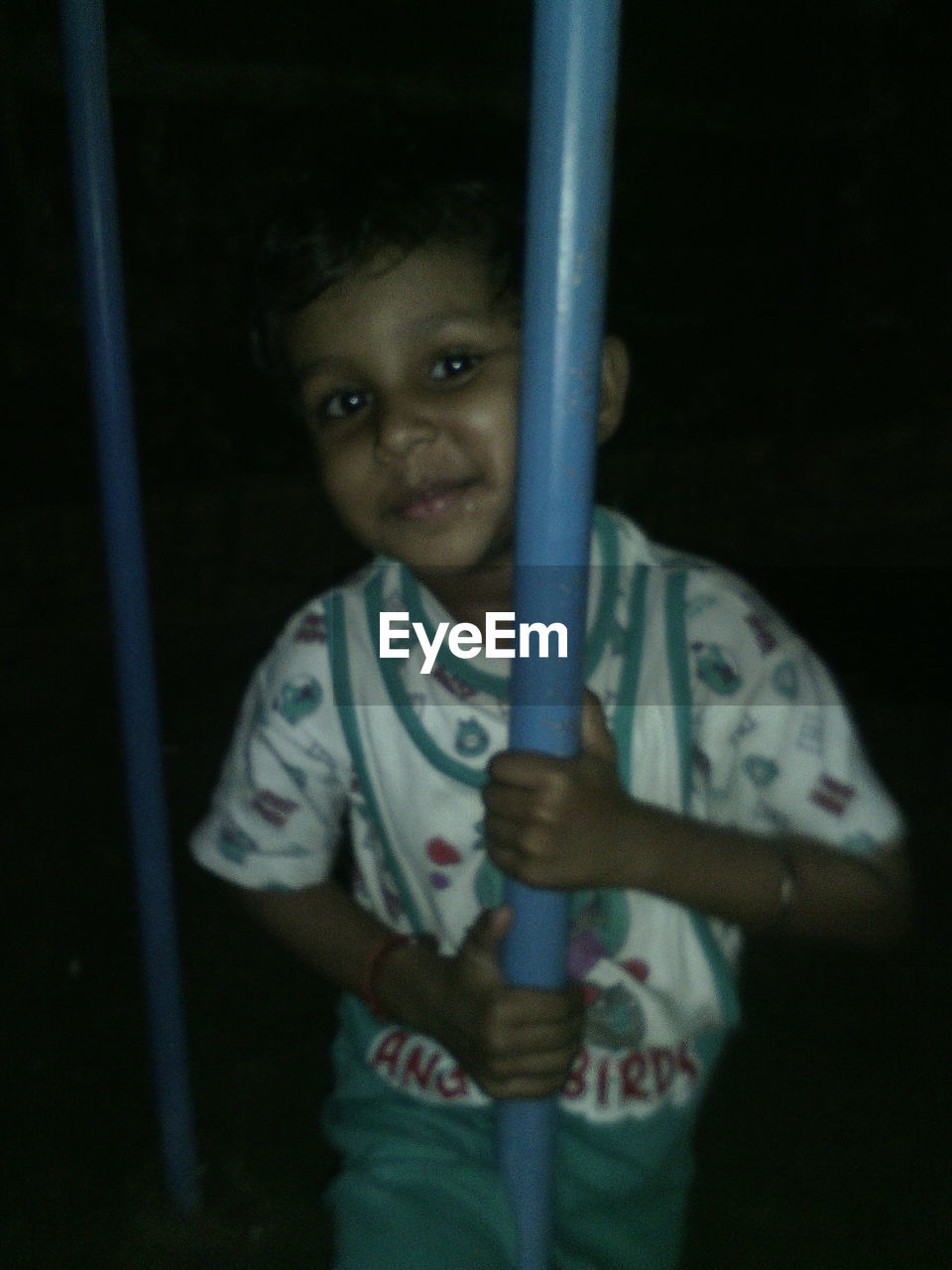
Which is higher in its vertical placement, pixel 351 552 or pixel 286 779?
pixel 286 779

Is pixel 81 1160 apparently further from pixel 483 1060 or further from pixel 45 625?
pixel 45 625

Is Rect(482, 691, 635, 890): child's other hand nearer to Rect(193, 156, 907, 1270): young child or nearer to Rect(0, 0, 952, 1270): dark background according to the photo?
Rect(193, 156, 907, 1270): young child

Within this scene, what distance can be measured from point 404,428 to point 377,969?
42 centimetres

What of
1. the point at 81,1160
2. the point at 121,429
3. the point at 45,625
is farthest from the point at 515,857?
the point at 45,625

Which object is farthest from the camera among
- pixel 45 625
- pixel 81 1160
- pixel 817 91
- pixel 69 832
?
pixel 817 91

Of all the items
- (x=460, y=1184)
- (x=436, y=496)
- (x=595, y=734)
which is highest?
(x=436, y=496)

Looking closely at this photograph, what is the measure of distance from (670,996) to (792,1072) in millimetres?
631

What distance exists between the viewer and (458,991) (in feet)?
2.25

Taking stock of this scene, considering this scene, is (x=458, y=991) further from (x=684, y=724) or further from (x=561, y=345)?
(x=561, y=345)

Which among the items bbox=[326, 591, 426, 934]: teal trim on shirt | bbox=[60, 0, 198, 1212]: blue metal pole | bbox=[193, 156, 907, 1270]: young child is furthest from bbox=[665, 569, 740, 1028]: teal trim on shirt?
bbox=[60, 0, 198, 1212]: blue metal pole

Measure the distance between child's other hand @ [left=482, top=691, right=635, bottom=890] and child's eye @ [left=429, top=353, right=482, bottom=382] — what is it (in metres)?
0.30

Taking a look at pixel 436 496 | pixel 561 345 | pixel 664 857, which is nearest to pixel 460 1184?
pixel 664 857

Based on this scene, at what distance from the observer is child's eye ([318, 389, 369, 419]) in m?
0.77

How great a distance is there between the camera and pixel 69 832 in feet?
5.69
